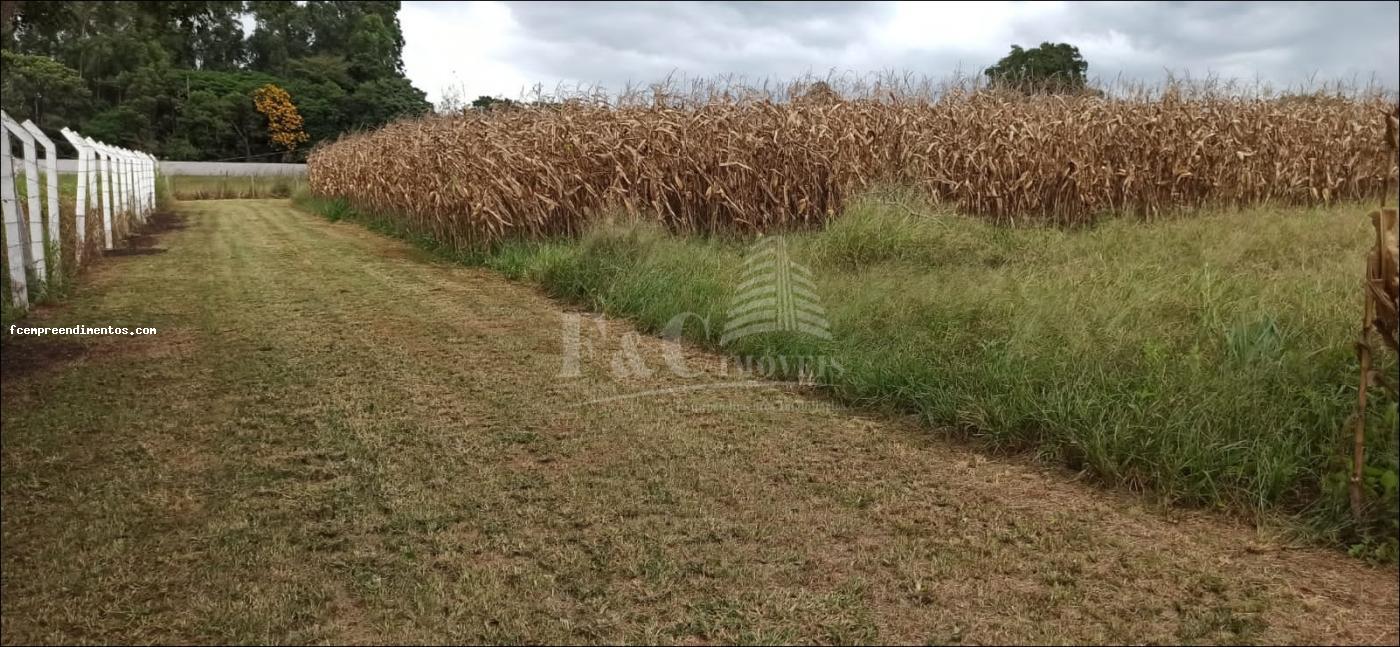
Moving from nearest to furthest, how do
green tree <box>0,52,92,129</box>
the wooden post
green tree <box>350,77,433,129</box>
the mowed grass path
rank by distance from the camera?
the mowed grass path, the wooden post, green tree <box>0,52,92,129</box>, green tree <box>350,77,433,129</box>

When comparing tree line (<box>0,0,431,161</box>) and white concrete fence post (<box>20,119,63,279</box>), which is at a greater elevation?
tree line (<box>0,0,431,161</box>)

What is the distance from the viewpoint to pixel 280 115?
4678 cm

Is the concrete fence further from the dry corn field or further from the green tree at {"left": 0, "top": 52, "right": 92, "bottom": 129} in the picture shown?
the dry corn field

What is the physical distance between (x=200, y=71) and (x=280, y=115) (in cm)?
430

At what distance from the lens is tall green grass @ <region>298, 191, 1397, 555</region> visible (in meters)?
3.00

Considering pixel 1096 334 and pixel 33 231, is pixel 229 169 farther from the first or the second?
pixel 1096 334

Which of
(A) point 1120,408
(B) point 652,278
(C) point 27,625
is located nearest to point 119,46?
(B) point 652,278

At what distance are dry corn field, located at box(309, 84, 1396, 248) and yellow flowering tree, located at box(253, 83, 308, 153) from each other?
4003cm

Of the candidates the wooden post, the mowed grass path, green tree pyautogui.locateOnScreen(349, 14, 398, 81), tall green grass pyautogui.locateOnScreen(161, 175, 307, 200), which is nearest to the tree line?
green tree pyautogui.locateOnScreen(349, 14, 398, 81)

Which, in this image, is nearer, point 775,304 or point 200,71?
point 775,304

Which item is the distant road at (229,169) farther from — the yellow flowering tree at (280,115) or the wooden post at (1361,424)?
the wooden post at (1361,424)

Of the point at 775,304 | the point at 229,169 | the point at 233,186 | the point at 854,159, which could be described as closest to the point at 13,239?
the point at 775,304

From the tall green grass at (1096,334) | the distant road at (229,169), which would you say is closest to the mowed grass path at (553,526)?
the tall green grass at (1096,334)

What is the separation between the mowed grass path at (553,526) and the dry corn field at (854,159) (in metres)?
4.57
